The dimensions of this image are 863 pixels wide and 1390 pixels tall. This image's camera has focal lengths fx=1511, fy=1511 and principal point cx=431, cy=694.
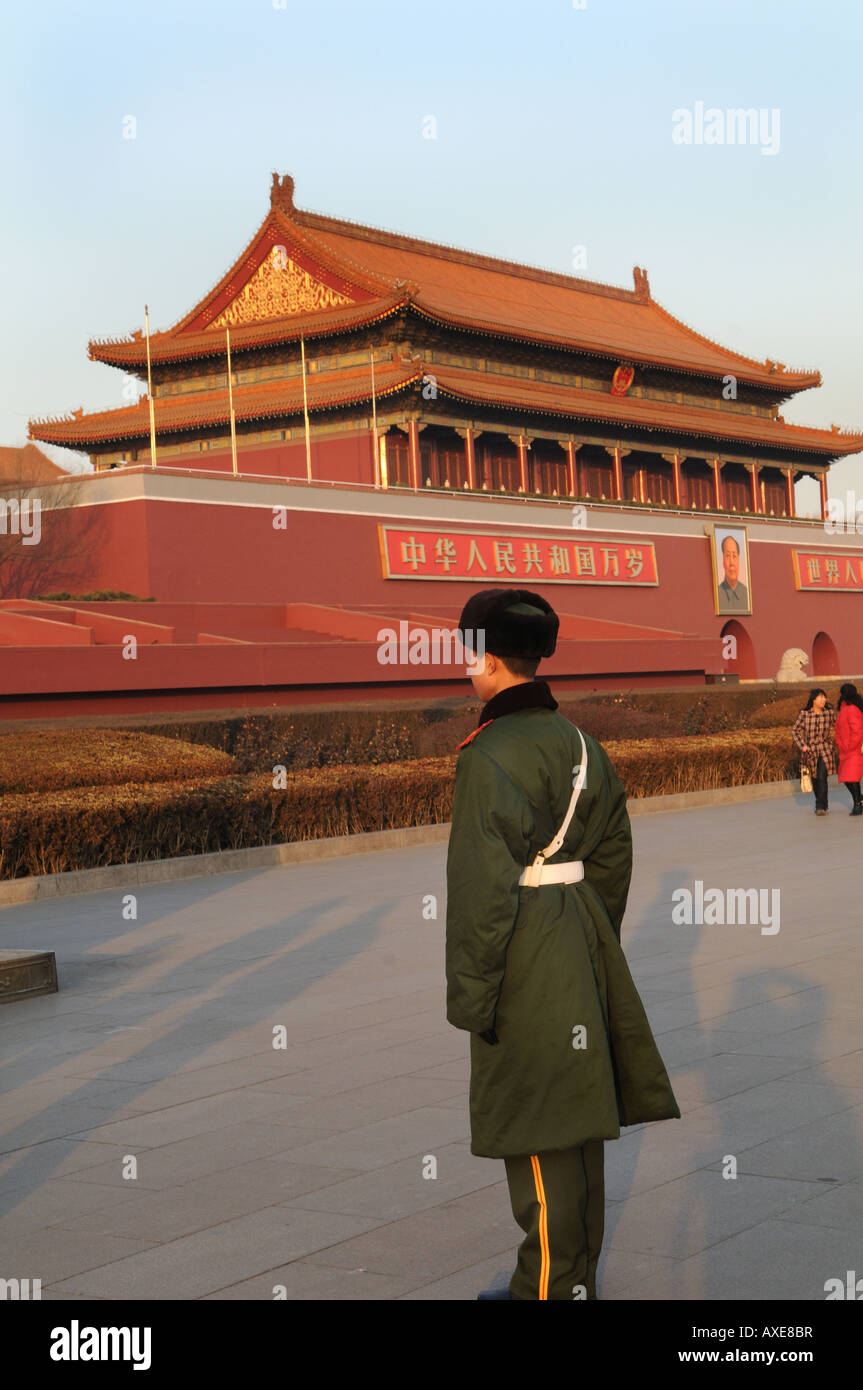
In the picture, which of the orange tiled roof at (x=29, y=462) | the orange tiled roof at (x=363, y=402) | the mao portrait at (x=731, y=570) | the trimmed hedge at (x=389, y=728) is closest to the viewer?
the trimmed hedge at (x=389, y=728)

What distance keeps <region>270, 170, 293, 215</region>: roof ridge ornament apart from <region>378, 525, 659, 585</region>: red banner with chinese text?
8.75 meters

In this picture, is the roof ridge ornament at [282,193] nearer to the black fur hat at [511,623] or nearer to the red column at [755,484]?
the red column at [755,484]

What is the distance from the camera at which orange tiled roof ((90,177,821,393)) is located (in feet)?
98.5

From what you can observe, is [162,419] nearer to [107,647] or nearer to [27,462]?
[107,647]

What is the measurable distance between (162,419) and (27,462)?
22.8 metres

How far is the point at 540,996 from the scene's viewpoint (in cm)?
308

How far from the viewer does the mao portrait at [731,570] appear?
113ft

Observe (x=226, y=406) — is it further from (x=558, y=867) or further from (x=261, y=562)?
(x=558, y=867)

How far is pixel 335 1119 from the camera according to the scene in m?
4.79

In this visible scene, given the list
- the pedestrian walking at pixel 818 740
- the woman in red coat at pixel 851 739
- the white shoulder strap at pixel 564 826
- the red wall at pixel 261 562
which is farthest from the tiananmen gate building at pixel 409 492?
the white shoulder strap at pixel 564 826

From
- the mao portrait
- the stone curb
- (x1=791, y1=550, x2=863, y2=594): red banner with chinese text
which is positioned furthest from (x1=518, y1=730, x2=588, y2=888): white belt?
(x1=791, y1=550, x2=863, y2=594): red banner with chinese text

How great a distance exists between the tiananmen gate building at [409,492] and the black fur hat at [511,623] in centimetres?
1461
